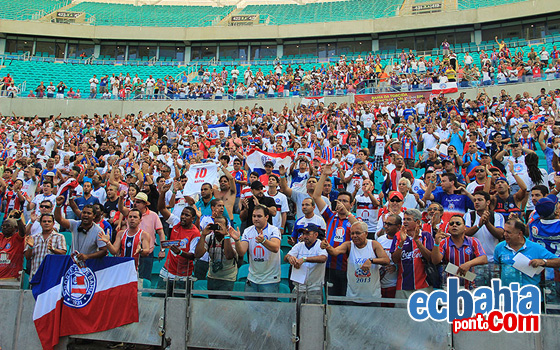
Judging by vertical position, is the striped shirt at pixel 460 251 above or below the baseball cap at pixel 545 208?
below

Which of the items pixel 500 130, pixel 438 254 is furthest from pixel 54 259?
pixel 500 130

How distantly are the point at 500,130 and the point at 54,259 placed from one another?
11.0m

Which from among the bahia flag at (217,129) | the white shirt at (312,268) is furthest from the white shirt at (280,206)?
the bahia flag at (217,129)

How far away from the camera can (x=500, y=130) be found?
12.4m

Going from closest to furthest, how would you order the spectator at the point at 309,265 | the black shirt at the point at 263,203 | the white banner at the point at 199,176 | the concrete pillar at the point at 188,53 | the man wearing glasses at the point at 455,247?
the man wearing glasses at the point at 455,247 < the spectator at the point at 309,265 < the black shirt at the point at 263,203 < the white banner at the point at 199,176 < the concrete pillar at the point at 188,53

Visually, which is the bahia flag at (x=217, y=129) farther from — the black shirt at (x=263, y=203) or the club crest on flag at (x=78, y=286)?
the club crest on flag at (x=78, y=286)

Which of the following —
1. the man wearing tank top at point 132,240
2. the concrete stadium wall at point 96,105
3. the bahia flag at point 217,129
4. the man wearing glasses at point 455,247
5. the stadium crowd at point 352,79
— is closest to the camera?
the man wearing glasses at point 455,247

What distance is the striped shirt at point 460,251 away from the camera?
5.70 meters

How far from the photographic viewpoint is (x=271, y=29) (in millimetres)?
35188

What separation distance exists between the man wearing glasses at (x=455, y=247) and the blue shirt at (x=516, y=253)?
225 millimetres

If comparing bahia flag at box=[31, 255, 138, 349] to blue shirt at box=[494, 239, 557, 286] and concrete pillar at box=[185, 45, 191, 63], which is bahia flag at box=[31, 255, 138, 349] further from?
concrete pillar at box=[185, 45, 191, 63]

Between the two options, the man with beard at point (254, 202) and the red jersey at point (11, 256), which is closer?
the red jersey at point (11, 256)

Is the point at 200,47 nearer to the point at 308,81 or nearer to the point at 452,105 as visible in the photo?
the point at 308,81

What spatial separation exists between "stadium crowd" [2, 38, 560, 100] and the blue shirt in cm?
1731
